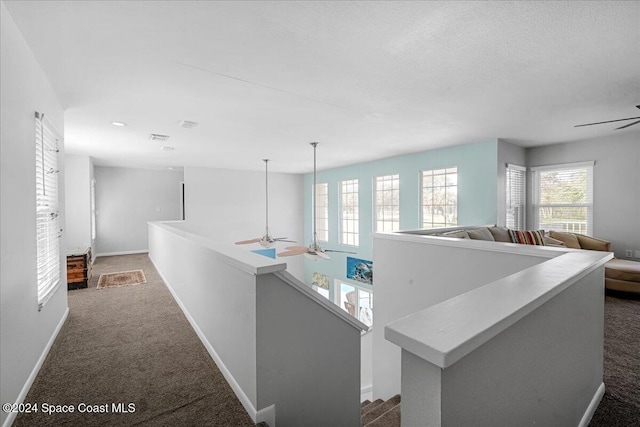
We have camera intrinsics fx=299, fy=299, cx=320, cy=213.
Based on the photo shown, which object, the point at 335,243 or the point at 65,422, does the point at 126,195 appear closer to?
the point at 335,243

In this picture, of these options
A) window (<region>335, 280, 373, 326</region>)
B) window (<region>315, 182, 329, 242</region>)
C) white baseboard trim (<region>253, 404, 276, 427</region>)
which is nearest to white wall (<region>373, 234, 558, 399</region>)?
white baseboard trim (<region>253, 404, 276, 427</region>)

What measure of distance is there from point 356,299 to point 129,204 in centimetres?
651

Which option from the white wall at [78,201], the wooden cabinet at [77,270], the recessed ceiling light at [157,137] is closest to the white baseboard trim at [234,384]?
the wooden cabinet at [77,270]

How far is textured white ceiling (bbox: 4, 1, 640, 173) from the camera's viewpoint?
1.75m

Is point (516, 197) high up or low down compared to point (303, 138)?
down

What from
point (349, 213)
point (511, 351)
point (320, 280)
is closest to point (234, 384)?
point (511, 351)

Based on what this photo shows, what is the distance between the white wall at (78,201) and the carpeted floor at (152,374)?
3.33 metres

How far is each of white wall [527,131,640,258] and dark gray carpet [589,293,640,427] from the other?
159cm

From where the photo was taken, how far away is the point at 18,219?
181cm

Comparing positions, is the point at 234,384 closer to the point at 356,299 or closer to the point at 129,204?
the point at 356,299

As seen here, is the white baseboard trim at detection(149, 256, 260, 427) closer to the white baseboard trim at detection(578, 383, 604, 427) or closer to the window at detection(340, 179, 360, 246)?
the white baseboard trim at detection(578, 383, 604, 427)

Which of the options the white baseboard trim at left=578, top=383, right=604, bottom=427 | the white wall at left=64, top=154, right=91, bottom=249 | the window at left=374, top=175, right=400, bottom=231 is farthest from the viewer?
the window at left=374, top=175, right=400, bottom=231

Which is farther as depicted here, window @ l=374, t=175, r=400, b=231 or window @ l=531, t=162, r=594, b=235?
window @ l=374, t=175, r=400, b=231

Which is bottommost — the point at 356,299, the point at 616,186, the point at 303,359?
the point at 356,299
